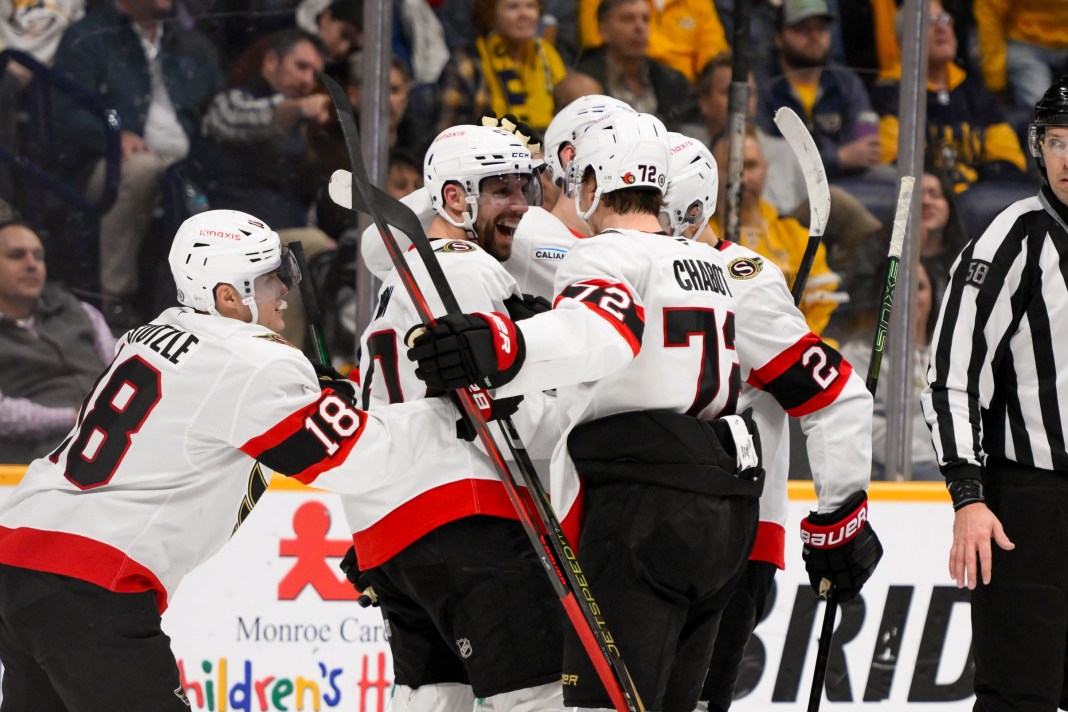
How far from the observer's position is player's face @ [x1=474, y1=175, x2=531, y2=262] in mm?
2736

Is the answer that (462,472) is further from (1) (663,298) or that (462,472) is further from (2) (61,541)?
(2) (61,541)

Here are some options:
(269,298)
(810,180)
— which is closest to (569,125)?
(810,180)

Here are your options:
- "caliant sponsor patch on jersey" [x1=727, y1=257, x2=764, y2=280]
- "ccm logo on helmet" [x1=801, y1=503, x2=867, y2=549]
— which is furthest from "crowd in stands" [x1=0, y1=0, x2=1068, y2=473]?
"ccm logo on helmet" [x1=801, y1=503, x2=867, y2=549]

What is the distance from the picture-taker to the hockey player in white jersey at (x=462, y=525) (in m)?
2.55

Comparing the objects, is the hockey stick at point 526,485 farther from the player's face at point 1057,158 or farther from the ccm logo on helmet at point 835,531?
the player's face at point 1057,158

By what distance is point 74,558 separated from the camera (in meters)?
2.35

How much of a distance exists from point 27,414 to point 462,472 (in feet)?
6.45

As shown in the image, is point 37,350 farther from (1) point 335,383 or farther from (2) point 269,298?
(2) point 269,298

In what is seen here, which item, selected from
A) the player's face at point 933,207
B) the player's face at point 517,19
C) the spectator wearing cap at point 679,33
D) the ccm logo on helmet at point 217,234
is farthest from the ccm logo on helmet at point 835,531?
the player's face at point 517,19

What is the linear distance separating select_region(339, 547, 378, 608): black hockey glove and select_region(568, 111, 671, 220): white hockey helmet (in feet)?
3.06

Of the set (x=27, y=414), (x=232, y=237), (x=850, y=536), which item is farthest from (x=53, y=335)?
(x=850, y=536)

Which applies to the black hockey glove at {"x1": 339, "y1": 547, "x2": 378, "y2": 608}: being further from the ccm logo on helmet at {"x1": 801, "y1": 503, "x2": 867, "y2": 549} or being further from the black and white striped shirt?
the black and white striped shirt

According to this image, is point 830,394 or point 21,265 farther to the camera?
point 21,265

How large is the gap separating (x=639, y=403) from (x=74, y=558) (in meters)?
0.98
